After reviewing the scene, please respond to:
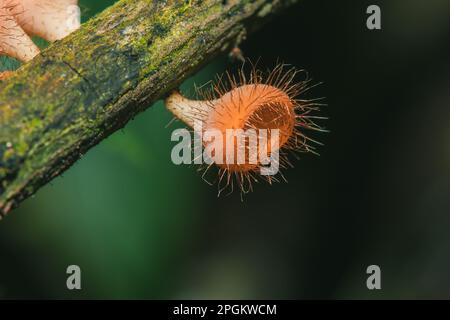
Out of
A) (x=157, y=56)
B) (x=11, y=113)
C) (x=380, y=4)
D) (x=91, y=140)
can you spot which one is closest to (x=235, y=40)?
(x=157, y=56)

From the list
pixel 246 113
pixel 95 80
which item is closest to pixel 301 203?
pixel 246 113

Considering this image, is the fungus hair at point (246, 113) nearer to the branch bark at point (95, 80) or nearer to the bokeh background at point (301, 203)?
the branch bark at point (95, 80)

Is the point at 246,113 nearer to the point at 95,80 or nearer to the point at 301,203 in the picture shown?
the point at 95,80

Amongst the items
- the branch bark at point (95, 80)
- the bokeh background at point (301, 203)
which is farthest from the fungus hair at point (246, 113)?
the bokeh background at point (301, 203)

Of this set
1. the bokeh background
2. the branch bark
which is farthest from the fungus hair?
the bokeh background

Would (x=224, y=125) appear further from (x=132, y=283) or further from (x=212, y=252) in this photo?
(x=212, y=252)
